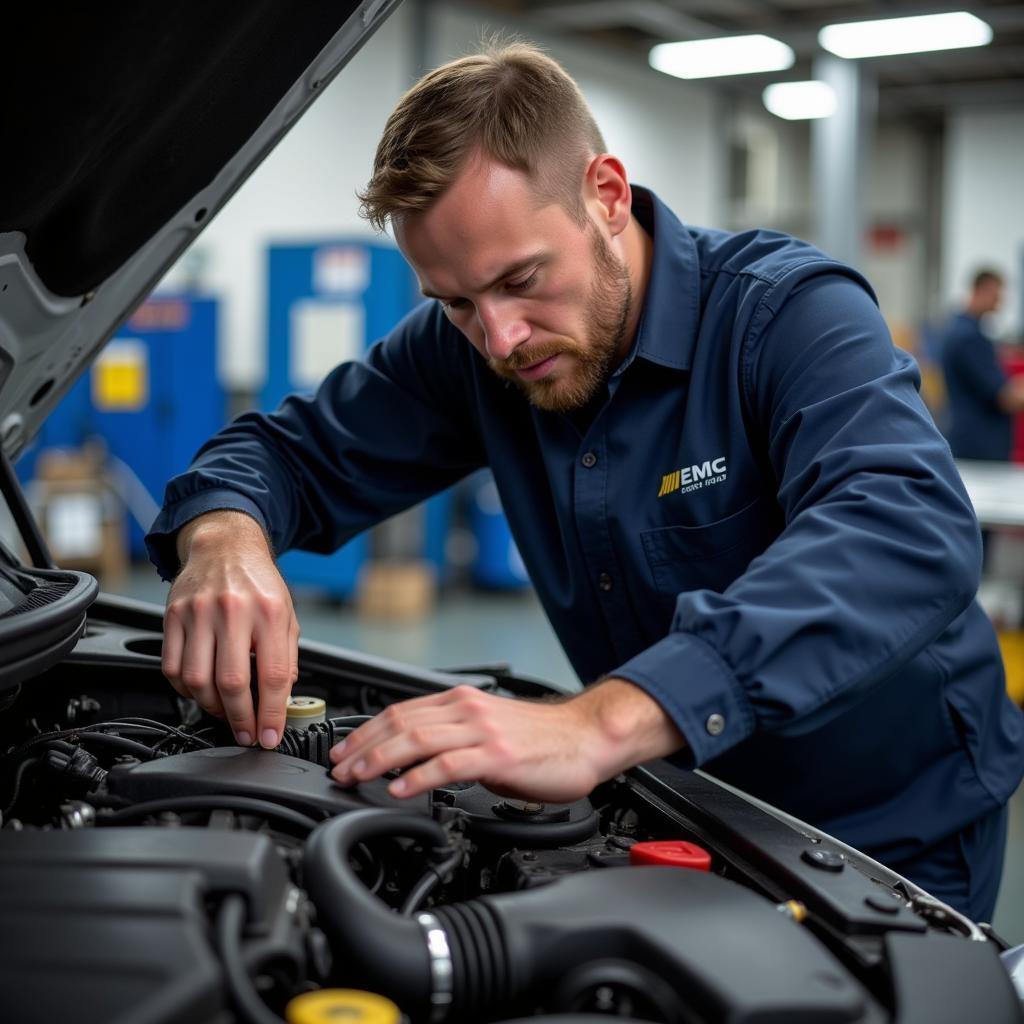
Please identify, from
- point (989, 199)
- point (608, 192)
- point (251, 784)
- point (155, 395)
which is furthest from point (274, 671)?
point (989, 199)

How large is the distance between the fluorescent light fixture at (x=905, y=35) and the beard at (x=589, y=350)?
6.15m

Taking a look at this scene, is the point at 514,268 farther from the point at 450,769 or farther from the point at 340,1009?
the point at 340,1009

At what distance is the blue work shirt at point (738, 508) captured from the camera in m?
0.88

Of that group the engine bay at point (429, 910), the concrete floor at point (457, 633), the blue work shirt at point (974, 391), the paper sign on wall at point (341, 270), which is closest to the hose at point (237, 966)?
the engine bay at point (429, 910)

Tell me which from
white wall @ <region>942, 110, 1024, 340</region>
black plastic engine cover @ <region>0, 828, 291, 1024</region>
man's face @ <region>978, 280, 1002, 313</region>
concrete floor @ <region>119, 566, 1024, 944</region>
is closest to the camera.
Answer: black plastic engine cover @ <region>0, 828, 291, 1024</region>

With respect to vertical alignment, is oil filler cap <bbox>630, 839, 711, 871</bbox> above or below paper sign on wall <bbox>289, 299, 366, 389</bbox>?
below

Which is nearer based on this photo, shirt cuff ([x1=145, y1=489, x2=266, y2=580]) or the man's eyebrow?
the man's eyebrow

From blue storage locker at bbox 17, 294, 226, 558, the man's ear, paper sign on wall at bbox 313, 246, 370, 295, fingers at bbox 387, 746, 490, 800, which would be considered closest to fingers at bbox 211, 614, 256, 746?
fingers at bbox 387, 746, 490, 800

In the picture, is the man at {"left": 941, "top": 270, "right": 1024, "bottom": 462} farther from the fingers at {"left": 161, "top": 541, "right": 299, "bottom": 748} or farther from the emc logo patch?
the fingers at {"left": 161, "top": 541, "right": 299, "bottom": 748}

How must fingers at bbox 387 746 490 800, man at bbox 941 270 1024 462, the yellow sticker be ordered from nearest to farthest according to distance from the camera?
fingers at bbox 387 746 490 800 < man at bbox 941 270 1024 462 < the yellow sticker

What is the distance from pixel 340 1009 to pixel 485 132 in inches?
33.0

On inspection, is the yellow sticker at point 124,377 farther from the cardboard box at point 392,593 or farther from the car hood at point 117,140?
the car hood at point 117,140

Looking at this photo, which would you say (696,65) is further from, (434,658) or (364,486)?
(364,486)

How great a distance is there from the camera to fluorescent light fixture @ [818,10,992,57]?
6.66 metres
